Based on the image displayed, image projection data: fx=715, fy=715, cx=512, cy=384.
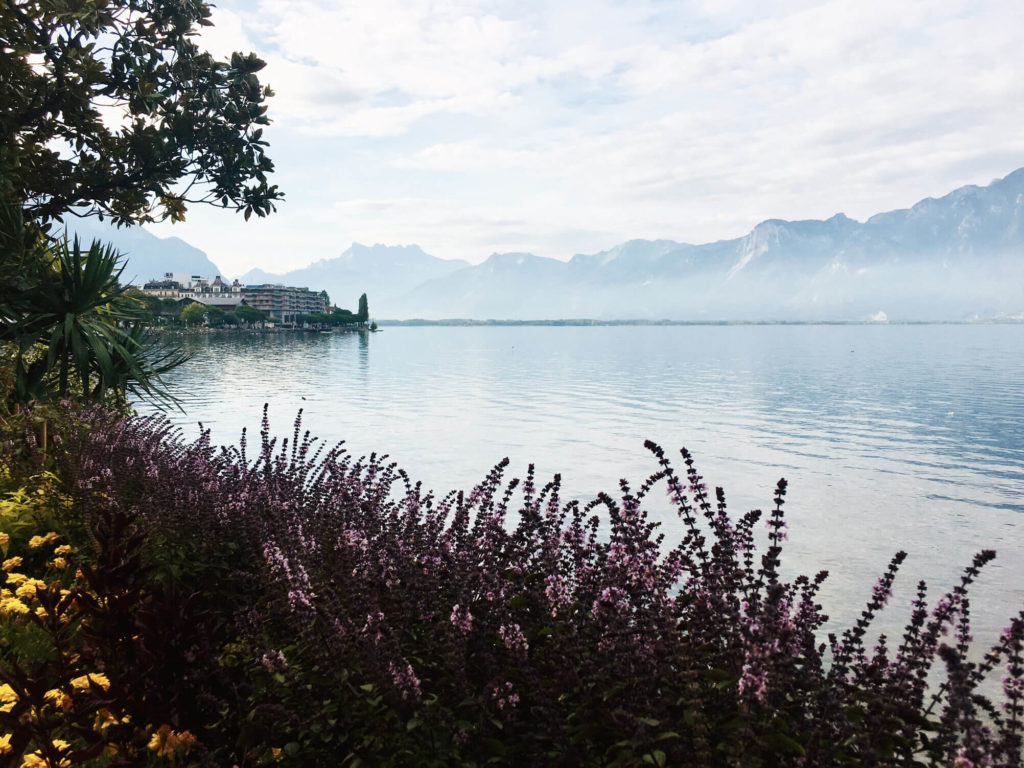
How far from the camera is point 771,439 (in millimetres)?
29719

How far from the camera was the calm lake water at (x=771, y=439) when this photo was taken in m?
15.3

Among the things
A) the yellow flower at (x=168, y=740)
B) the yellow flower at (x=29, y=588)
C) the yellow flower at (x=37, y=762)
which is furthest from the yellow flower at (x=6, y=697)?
the yellow flower at (x=29, y=588)

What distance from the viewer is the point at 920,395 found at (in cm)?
4862

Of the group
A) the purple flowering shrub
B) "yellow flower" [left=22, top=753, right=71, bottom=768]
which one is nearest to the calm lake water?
the purple flowering shrub

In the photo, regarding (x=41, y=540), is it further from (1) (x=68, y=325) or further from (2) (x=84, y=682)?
(1) (x=68, y=325)

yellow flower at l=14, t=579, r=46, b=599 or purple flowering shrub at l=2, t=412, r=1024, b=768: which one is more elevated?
purple flowering shrub at l=2, t=412, r=1024, b=768

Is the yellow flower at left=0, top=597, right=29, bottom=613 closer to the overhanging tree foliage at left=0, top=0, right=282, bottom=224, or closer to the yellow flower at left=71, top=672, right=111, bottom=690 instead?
the yellow flower at left=71, top=672, right=111, bottom=690

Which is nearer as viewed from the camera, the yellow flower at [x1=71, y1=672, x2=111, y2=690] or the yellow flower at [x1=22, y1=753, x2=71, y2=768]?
the yellow flower at [x1=22, y1=753, x2=71, y2=768]

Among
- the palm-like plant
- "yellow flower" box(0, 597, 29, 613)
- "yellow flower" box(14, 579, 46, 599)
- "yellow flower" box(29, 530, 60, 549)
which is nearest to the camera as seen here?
"yellow flower" box(0, 597, 29, 613)

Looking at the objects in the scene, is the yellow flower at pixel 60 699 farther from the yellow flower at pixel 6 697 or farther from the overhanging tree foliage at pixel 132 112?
the overhanging tree foliage at pixel 132 112

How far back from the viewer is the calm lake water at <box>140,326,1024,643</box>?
15258 mm

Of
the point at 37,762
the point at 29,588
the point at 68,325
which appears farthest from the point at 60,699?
the point at 68,325

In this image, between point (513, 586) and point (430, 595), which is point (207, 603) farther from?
point (513, 586)

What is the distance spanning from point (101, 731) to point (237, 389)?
44601 millimetres
